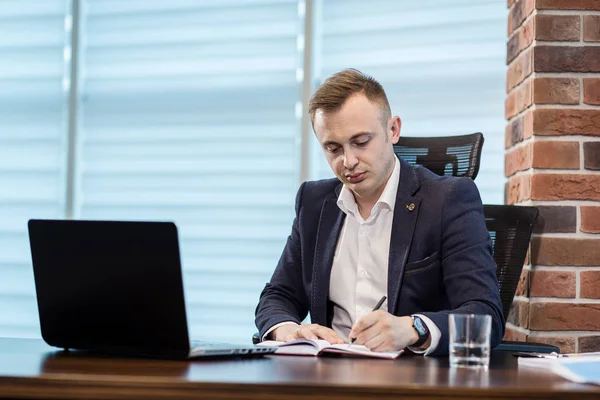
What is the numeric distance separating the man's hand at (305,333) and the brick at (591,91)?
1.18 meters

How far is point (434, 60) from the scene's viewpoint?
321 cm

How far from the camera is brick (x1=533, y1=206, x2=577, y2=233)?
7.69 feet

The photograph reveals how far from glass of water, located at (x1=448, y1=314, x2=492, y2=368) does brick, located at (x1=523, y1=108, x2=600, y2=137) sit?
1.22 meters

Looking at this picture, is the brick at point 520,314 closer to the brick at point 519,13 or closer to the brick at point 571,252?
the brick at point 571,252

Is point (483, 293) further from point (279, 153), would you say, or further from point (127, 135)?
point (127, 135)

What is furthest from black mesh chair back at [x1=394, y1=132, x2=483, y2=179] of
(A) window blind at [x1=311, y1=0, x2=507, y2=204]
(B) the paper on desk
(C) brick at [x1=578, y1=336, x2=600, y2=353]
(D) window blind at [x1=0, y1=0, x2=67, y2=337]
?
(D) window blind at [x1=0, y1=0, x2=67, y2=337]

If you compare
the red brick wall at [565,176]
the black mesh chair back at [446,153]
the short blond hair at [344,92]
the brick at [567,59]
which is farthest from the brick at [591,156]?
the short blond hair at [344,92]

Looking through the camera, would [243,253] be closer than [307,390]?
No

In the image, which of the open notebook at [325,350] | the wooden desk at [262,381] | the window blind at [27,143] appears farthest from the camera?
the window blind at [27,143]

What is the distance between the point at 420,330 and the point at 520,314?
1.00 m

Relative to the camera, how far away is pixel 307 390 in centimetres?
100

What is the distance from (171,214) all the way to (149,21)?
87 centimetres

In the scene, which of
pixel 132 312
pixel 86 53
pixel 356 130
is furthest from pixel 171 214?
pixel 132 312

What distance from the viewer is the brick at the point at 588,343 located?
2.34 m
